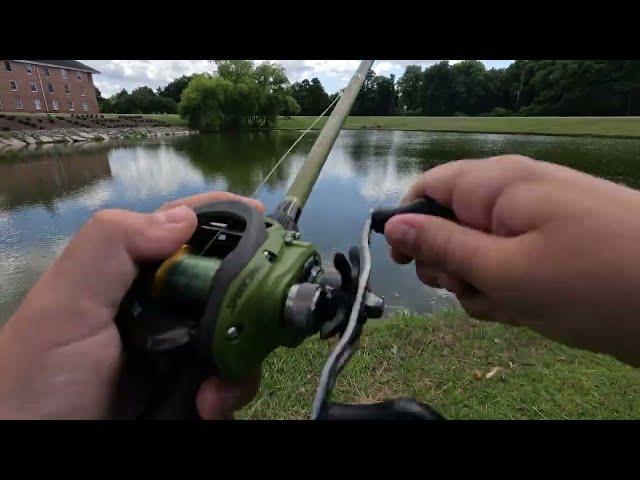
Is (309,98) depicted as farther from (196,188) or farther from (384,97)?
(196,188)

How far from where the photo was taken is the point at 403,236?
109 cm

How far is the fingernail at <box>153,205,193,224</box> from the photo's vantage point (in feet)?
3.66

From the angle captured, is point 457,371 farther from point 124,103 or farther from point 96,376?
point 124,103

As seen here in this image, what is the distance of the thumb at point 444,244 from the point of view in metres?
0.91

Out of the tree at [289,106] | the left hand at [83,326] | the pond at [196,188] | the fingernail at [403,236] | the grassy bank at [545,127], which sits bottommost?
the pond at [196,188]

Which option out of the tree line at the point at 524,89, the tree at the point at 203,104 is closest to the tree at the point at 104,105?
the tree at the point at 203,104

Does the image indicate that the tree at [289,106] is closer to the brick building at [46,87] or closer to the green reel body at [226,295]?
the brick building at [46,87]

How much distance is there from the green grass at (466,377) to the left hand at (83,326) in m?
1.65

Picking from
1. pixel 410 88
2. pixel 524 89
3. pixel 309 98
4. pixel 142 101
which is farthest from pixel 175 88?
pixel 524 89

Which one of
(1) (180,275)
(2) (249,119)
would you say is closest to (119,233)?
(1) (180,275)

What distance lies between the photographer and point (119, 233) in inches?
42.5

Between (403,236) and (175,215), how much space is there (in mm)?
691

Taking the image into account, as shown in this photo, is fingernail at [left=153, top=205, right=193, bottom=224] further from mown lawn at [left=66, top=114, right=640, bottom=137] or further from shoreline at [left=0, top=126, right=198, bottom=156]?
shoreline at [left=0, top=126, right=198, bottom=156]

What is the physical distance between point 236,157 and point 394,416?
16.9 meters
